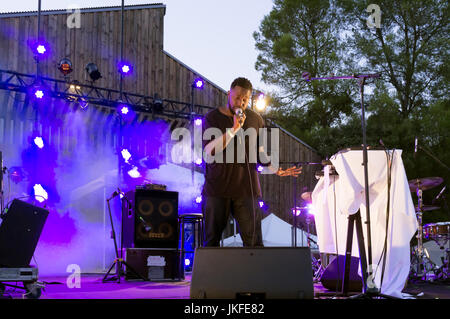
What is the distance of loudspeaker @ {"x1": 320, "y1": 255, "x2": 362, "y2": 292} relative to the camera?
171 inches

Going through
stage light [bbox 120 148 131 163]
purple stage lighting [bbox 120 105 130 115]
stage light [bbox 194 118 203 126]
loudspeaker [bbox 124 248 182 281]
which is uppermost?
purple stage lighting [bbox 120 105 130 115]

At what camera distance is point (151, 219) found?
682 cm

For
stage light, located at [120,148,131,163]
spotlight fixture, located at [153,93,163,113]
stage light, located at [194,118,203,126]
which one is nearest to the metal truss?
spotlight fixture, located at [153,93,163,113]

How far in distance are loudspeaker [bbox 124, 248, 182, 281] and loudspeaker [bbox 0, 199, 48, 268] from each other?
7.88 feet

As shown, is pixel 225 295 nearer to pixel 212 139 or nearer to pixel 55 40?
pixel 212 139

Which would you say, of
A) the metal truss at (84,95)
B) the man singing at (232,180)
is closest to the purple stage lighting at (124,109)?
the metal truss at (84,95)

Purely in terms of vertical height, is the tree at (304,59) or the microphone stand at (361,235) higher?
the tree at (304,59)

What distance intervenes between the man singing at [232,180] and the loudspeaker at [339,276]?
1.91m

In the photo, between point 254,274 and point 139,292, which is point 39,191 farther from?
point 254,274

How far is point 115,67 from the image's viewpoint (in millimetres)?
10781

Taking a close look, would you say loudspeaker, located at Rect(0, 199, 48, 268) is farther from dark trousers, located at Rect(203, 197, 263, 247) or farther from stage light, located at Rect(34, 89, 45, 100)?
stage light, located at Rect(34, 89, 45, 100)

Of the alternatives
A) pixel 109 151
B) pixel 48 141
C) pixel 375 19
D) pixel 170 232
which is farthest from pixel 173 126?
pixel 375 19

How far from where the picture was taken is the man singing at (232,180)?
8.84ft

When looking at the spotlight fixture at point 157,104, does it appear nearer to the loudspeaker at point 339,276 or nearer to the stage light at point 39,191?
the stage light at point 39,191
